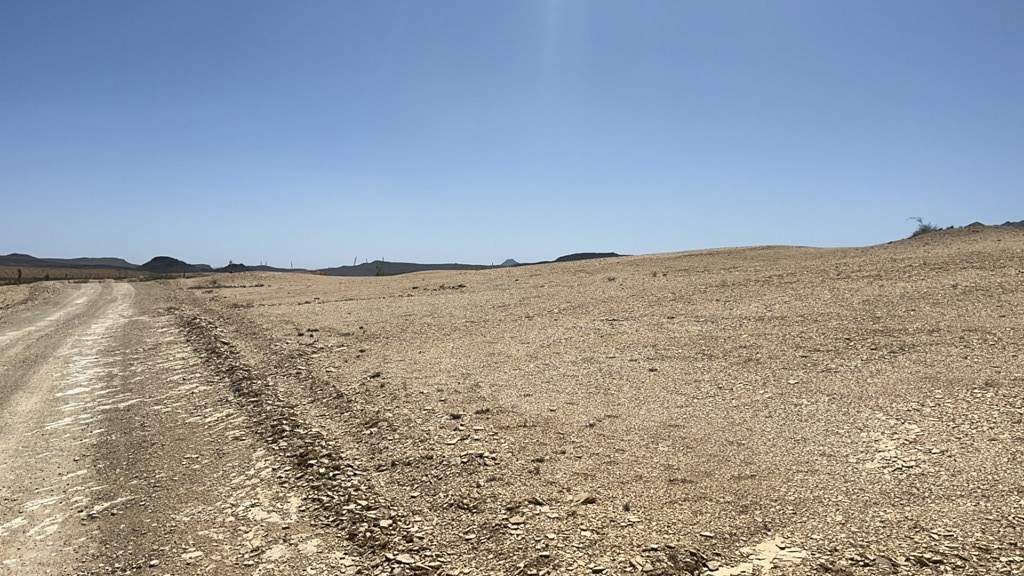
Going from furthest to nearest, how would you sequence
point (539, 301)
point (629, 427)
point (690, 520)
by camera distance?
point (539, 301) < point (629, 427) < point (690, 520)

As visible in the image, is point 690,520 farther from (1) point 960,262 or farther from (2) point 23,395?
(1) point 960,262

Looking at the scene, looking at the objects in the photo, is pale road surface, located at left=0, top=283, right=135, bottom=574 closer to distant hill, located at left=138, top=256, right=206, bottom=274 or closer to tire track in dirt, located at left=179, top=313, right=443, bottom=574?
tire track in dirt, located at left=179, top=313, right=443, bottom=574

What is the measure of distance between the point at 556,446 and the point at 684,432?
1196 mm

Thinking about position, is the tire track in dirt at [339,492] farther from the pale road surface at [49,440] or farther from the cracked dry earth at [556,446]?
the pale road surface at [49,440]

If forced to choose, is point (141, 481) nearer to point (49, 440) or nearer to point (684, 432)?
point (49, 440)

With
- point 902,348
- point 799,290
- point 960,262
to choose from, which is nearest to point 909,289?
point 799,290

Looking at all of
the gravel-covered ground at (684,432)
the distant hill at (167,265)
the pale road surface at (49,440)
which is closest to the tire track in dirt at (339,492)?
the gravel-covered ground at (684,432)

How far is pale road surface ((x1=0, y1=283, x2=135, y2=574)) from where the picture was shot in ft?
15.7

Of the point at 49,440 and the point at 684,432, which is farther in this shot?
the point at 49,440

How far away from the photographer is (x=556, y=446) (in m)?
5.78

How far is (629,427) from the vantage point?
616 cm

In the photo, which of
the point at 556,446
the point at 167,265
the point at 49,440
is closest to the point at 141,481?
the point at 49,440

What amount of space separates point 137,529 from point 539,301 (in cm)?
1233

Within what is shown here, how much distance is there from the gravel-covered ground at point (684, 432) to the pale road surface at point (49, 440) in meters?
1.73
